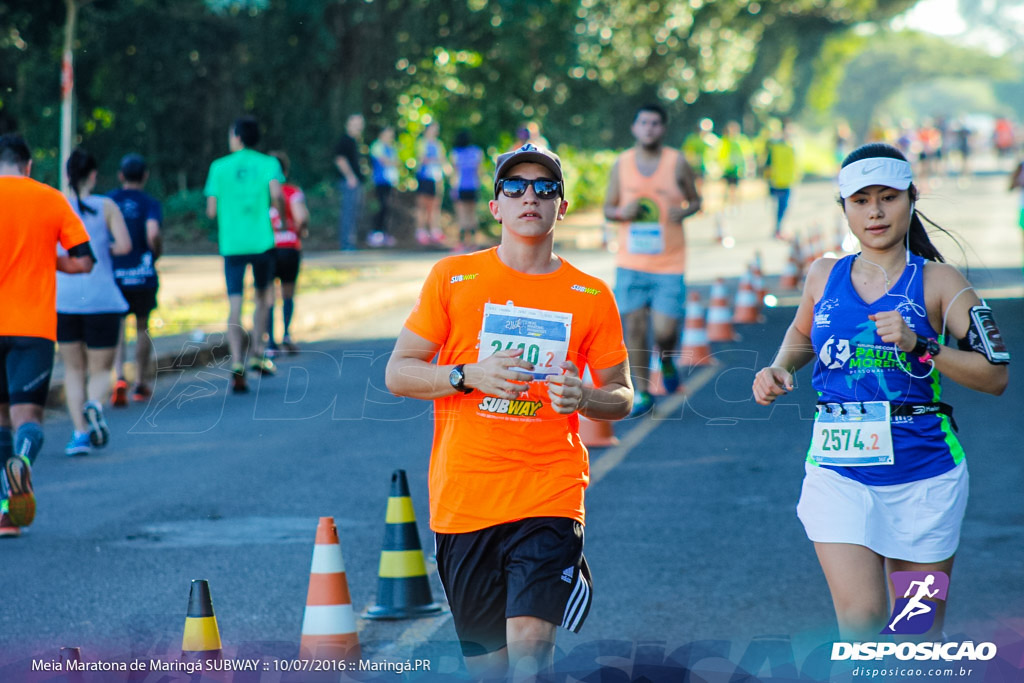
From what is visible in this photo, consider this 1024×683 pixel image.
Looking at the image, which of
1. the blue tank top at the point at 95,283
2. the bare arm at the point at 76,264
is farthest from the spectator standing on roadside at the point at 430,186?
the bare arm at the point at 76,264

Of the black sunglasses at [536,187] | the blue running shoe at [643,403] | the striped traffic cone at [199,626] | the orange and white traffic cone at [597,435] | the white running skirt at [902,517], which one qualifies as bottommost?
the orange and white traffic cone at [597,435]

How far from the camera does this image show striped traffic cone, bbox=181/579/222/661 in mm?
4602

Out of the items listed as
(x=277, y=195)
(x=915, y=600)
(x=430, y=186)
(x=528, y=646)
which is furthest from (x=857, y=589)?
(x=430, y=186)

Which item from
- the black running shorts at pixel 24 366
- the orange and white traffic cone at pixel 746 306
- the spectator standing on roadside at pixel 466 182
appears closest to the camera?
the black running shorts at pixel 24 366

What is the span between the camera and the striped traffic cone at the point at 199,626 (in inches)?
181

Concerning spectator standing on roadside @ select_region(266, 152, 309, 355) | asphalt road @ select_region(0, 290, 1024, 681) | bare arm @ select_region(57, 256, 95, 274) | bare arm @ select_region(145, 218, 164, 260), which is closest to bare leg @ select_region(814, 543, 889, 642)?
asphalt road @ select_region(0, 290, 1024, 681)

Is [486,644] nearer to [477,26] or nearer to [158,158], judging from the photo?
[477,26]

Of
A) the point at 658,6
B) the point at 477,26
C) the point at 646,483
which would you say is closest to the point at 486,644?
the point at 646,483

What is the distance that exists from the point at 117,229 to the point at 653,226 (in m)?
3.51

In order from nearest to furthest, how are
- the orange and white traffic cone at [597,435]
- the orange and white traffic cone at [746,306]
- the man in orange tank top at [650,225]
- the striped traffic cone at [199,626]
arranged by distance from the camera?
the striped traffic cone at [199,626] → the orange and white traffic cone at [597,435] → the man in orange tank top at [650,225] → the orange and white traffic cone at [746,306]

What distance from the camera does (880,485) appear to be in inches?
161

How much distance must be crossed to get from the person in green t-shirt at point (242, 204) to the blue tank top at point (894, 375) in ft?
25.9

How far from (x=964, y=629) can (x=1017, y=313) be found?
11.2 m

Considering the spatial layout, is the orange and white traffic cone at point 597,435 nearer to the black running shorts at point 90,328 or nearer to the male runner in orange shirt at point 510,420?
the black running shorts at point 90,328
